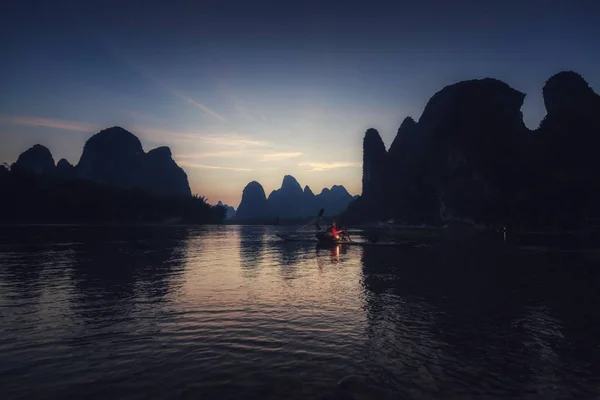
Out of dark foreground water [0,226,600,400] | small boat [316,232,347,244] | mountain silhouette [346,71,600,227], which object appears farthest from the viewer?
mountain silhouette [346,71,600,227]

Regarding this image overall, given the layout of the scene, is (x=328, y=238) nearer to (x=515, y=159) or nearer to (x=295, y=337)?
(x=295, y=337)

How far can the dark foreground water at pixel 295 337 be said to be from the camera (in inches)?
332

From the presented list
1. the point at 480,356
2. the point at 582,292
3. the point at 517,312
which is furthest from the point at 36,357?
the point at 582,292

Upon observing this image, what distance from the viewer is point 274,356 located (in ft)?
33.8

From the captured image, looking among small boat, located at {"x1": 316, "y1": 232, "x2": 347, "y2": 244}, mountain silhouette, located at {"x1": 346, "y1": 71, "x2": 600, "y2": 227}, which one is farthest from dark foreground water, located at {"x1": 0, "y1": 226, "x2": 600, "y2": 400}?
mountain silhouette, located at {"x1": 346, "y1": 71, "x2": 600, "y2": 227}

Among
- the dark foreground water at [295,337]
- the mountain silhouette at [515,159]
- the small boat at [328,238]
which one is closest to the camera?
the dark foreground water at [295,337]

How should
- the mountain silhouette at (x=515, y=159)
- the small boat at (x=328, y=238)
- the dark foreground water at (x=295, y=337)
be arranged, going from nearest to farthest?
the dark foreground water at (x=295, y=337), the small boat at (x=328, y=238), the mountain silhouette at (x=515, y=159)

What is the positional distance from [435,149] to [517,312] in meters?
183

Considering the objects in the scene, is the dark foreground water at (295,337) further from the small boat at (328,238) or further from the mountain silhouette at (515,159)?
the mountain silhouette at (515,159)

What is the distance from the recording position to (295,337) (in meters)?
12.1

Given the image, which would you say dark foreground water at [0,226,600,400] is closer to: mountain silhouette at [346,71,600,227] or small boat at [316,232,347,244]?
small boat at [316,232,347,244]

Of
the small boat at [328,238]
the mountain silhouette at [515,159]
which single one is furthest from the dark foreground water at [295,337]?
the mountain silhouette at [515,159]

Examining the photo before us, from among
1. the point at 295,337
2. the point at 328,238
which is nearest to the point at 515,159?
the point at 328,238

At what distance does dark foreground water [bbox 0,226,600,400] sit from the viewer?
Answer: 843 cm
